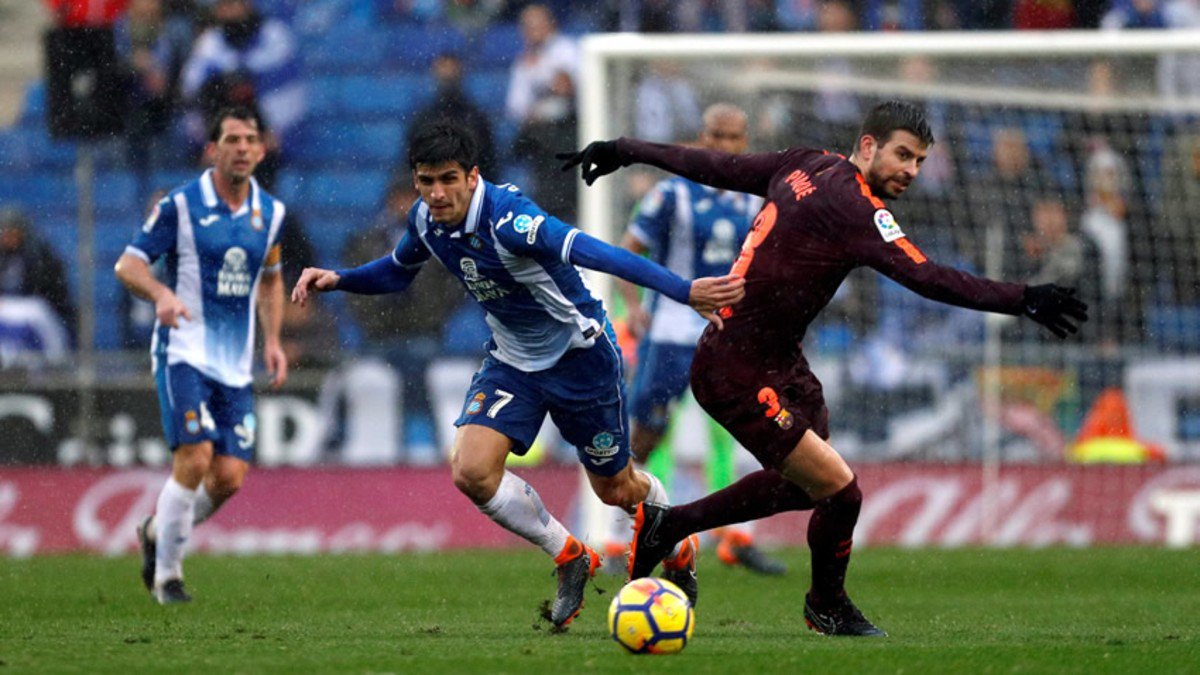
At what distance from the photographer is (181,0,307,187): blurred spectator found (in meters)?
16.8

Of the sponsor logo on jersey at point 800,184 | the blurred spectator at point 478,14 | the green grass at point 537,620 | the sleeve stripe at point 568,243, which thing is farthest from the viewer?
the blurred spectator at point 478,14

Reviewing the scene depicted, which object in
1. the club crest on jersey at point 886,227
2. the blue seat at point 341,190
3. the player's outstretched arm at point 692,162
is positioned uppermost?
the player's outstretched arm at point 692,162

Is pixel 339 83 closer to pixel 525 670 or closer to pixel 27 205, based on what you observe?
pixel 27 205

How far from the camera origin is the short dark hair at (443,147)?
721cm

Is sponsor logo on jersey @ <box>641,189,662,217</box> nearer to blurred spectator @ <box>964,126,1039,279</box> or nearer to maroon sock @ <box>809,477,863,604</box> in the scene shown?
maroon sock @ <box>809,477,863,604</box>

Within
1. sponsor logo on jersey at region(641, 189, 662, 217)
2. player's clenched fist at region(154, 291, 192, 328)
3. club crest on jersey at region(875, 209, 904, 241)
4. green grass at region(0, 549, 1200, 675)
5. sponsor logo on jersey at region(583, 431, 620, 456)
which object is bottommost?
green grass at region(0, 549, 1200, 675)

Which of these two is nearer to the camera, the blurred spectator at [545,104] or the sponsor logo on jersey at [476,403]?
the sponsor logo on jersey at [476,403]

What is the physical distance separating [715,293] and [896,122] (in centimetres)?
107

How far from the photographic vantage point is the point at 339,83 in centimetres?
1811

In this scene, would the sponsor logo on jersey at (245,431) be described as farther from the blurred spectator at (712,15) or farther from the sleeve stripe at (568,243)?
the blurred spectator at (712,15)

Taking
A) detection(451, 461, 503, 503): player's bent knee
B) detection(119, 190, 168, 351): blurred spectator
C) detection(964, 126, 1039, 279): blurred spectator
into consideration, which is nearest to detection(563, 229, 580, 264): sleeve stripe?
detection(451, 461, 503, 503): player's bent knee

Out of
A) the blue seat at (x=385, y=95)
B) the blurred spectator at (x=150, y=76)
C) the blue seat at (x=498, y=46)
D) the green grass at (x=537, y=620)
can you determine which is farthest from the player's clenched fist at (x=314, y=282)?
the blue seat at (x=498, y=46)

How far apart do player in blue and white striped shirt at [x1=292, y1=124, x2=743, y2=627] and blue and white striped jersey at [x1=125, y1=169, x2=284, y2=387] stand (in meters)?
1.78

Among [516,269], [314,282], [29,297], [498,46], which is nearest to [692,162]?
[516,269]
